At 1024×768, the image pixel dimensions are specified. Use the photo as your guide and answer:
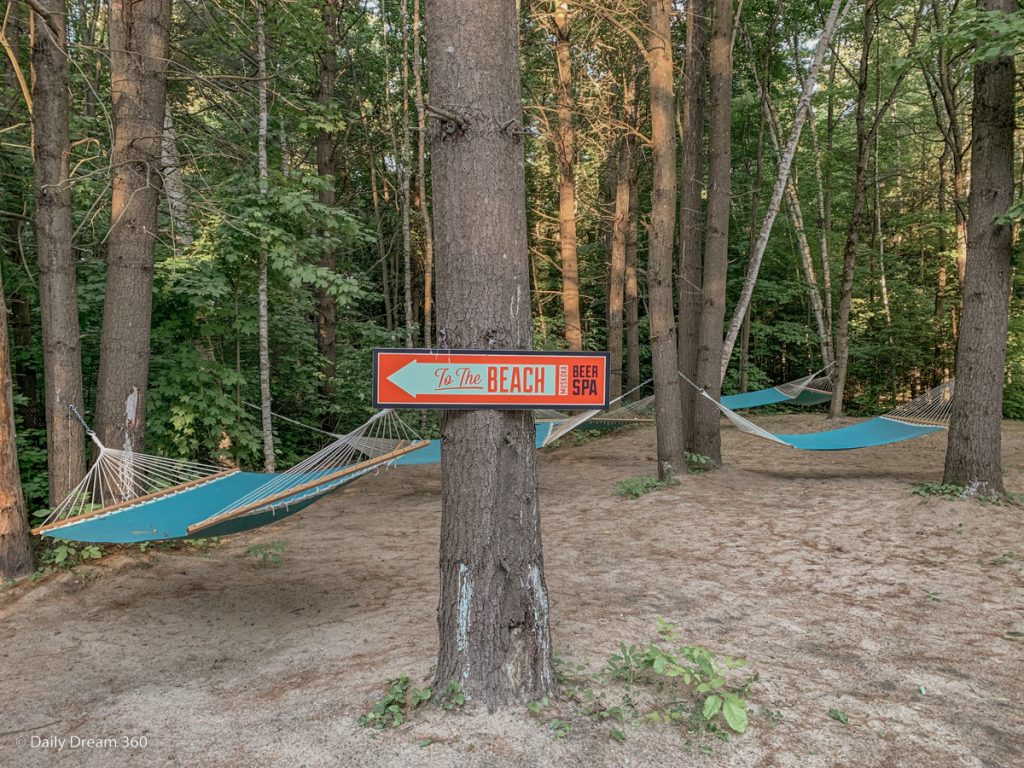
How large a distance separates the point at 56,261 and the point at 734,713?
4.42 metres

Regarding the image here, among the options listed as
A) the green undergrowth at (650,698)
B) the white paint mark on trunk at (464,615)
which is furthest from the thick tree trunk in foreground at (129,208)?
the green undergrowth at (650,698)

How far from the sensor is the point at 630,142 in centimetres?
900

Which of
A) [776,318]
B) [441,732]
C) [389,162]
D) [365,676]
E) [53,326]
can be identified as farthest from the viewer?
[776,318]

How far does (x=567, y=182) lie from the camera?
853 cm

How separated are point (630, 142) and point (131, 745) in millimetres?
9004

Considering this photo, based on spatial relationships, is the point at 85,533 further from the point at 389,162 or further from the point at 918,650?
the point at 389,162

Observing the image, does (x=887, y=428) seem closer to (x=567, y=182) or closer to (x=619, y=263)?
(x=619, y=263)

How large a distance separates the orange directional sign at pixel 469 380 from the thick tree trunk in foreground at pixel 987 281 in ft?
12.9

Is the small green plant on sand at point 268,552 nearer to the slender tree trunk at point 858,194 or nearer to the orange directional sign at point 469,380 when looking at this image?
the orange directional sign at point 469,380

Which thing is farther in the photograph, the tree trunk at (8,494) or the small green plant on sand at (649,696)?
the tree trunk at (8,494)

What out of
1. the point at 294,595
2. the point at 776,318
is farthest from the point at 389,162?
the point at 294,595

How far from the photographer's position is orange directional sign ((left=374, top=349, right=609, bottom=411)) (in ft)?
5.84

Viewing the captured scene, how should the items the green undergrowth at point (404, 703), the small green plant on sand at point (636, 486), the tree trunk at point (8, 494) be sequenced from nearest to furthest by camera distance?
1. the green undergrowth at point (404, 703)
2. the tree trunk at point (8, 494)
3. the small green plant on sand at point (636, 486)

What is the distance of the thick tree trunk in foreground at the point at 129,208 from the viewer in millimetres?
3951
